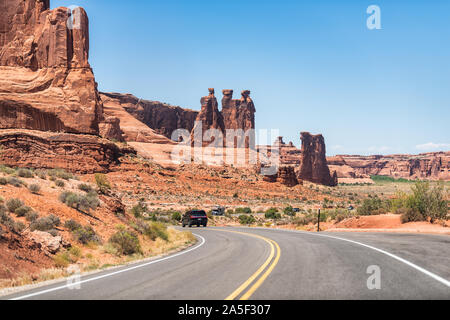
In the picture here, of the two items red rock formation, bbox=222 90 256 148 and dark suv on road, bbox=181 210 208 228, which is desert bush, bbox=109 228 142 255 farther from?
red rock formation, bbox=222 90 256 148

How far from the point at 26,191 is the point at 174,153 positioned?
101 m

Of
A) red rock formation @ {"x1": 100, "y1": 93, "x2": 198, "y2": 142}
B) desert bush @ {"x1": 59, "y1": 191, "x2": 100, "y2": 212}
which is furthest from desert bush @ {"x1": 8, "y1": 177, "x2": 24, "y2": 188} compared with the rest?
red rock formation @ {"x1": 100, "y1": 93, "x2": 198, "y2": 142}

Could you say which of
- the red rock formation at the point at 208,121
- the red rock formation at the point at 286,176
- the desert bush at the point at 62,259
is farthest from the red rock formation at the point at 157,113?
the desert bush at the point at 62,259

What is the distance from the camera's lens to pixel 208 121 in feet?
449

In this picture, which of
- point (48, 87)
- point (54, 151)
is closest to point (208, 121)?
point (48, 87)

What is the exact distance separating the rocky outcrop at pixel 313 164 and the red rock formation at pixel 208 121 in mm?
36586

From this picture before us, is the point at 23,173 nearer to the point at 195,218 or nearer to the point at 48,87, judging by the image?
the point at 195,218

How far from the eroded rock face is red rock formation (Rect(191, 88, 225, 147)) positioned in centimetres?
7455

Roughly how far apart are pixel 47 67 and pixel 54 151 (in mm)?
14051

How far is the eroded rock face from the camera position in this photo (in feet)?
181

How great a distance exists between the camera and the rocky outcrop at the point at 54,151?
52.2 m

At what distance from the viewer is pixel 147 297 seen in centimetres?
639
